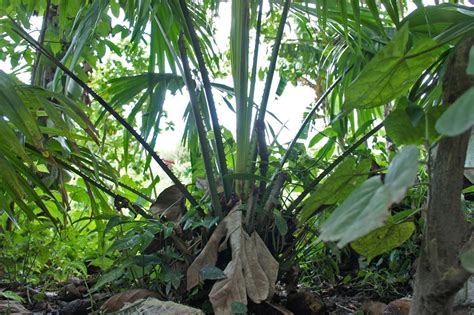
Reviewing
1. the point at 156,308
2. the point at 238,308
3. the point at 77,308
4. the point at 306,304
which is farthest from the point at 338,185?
the point at 77,308

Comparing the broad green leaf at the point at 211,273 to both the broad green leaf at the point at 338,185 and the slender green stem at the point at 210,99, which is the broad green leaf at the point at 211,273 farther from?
the broad green leaf at the point at 338,185

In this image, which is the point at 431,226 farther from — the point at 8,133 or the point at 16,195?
the point at 16,195

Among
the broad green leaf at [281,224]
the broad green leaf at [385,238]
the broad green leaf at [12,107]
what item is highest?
the broad green leaf at [12,107]

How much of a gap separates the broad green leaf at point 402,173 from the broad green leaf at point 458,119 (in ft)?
0.11

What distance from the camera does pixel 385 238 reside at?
693 mm

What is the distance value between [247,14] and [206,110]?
0.32 meters

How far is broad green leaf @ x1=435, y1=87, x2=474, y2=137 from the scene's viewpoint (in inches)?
12.1

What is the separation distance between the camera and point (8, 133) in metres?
0.86

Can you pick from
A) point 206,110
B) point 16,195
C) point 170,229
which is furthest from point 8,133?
point 206,110

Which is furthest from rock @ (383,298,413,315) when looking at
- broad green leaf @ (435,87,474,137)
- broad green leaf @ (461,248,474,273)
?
broad green leaf @ (435,87,474,137)

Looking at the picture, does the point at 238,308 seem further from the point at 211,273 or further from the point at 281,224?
the point at 281,224

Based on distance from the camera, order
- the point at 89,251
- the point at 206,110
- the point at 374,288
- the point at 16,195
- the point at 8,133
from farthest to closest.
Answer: the point at 89,251
the point at 206,110
the point at 374,288
the point at 16,195
the point at 8,133

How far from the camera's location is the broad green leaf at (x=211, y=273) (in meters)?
0.97

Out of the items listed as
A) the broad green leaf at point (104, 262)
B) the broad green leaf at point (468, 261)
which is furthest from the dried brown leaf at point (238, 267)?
the broad green leaf at point (468, 261)
